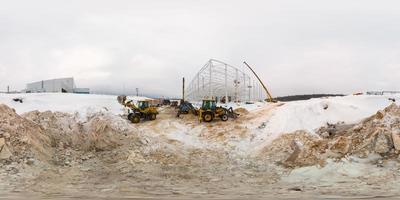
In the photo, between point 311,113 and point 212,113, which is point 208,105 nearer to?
point 212,113

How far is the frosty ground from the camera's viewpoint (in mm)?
23062

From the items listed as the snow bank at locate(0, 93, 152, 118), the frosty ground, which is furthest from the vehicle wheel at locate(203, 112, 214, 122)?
the snow bank at locate(0, 93, 152, 118)

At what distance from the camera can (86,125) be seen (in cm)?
3228

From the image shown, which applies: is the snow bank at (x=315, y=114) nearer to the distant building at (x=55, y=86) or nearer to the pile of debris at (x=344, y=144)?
A: the pile of debris at (x=344, y=144)

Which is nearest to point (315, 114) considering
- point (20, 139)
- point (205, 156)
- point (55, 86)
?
point (205, 156)

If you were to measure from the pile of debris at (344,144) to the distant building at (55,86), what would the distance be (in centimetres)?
3722

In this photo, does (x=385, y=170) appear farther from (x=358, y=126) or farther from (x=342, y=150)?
(x=358, y=126)

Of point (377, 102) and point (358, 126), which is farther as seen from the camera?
point (377, 102)

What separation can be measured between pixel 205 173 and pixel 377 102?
19.1 metres

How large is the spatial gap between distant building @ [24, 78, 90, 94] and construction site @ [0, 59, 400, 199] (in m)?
26.3

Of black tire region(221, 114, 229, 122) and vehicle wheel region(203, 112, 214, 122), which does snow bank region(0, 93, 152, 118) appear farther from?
black tire region(221, 114, 229, 122)

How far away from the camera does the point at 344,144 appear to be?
27.8 m

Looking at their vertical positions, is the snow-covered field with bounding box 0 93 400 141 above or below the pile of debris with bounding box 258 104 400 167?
above

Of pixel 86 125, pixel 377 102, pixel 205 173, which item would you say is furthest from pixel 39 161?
pixel 377 102
